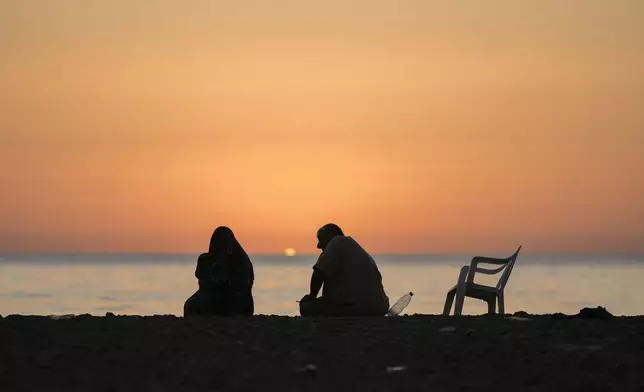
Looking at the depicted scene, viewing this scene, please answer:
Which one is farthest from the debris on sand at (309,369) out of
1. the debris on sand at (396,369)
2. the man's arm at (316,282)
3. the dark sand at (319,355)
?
the man's arm at (316,282)

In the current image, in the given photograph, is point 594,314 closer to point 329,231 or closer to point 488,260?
point 488,260

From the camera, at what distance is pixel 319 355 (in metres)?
8.38

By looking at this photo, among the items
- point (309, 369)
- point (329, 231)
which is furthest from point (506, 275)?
point (309, 369)

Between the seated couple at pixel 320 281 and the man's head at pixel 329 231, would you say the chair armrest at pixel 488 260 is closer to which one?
the seated couple at pixel 320 281

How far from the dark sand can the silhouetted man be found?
4.81 ft

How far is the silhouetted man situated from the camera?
13.1 m

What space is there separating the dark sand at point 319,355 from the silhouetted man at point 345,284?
4.81 feet

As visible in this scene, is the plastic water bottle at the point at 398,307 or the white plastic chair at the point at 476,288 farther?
the white plastic chair at the point at 476,288

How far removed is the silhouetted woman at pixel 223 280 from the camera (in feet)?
44.5

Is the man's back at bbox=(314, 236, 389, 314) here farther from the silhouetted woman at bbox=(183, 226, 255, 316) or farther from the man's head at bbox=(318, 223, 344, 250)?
the silhouetted woman at bbox=(183, 226, 255, 316)

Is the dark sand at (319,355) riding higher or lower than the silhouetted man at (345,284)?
lower

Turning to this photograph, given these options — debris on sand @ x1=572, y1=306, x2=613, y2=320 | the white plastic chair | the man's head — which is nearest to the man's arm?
the man's head

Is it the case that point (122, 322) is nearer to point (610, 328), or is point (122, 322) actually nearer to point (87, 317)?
point (87, 317)

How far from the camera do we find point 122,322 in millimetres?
11430
